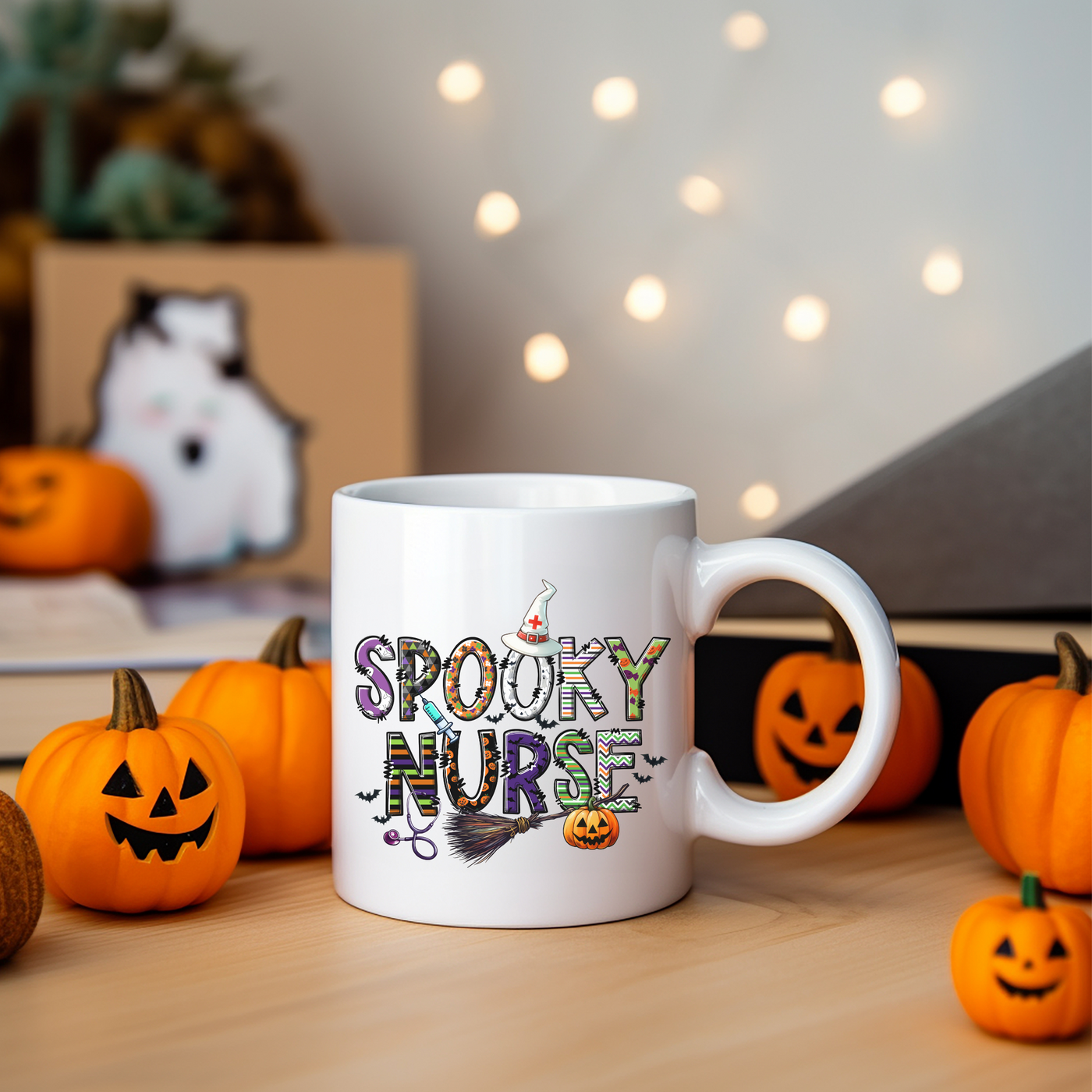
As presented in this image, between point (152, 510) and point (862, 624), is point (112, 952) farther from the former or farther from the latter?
point (152, 510)

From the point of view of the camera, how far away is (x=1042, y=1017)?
14.7 inches

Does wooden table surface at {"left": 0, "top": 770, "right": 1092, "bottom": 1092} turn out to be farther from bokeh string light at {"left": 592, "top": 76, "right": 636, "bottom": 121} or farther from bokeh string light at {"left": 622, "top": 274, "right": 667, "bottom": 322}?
bokeh string light at {"left": 592, "top": 76, "right": 636, "bottom": 121}

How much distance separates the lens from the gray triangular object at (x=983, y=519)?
610 mm

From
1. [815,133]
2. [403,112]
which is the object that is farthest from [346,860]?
[403,112]

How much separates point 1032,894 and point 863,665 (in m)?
0.11

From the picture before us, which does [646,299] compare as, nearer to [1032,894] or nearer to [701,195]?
[701,195]

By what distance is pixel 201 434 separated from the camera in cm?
100

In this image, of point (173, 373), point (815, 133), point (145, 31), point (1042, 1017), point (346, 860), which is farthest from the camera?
point (145, 31)

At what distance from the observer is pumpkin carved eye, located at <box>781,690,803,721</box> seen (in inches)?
23.5

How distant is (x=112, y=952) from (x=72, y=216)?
78cm

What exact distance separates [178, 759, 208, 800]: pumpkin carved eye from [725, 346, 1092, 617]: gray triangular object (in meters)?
0.30

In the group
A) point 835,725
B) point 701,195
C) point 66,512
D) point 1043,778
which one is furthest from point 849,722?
point 66,512

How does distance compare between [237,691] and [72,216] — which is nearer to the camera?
→ [237,691]

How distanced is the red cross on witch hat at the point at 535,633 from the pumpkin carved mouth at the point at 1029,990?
17cm
